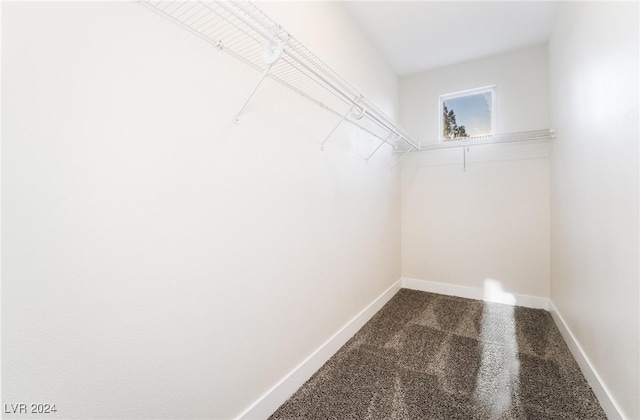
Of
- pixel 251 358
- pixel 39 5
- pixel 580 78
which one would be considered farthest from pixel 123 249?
pixel 580 78

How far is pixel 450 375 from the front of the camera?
5.88 feet

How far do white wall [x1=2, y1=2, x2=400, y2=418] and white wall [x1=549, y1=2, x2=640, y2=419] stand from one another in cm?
156

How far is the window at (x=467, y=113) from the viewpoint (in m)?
3.15

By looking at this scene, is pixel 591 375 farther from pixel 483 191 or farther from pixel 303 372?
pixel 483 191

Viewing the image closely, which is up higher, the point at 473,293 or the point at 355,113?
the point at 355,113

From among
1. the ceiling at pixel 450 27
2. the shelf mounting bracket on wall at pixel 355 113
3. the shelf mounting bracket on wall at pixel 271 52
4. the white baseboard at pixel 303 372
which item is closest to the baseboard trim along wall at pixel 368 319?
the white baseboard at pixel 303 372

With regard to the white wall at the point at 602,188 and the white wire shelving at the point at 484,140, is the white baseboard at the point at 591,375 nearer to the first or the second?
the white wall at the point at 602,188

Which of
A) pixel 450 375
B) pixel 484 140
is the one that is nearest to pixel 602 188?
pixel 450 375

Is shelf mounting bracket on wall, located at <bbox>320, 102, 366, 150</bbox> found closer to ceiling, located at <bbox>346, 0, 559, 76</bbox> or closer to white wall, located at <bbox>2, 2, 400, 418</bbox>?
white wall, located at <bbox>2, 2, 400, 418</bbox>

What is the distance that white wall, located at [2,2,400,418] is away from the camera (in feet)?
2.39

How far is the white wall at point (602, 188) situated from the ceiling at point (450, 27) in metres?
0.30

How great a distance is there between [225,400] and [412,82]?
144 inches

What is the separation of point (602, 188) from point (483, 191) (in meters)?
1.62

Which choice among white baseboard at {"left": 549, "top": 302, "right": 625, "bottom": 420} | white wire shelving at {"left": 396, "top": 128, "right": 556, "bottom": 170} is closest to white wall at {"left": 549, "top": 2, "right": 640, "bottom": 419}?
white baseboard at {"left": 549, "top": 302, "right": 625, "bottom": 420}
